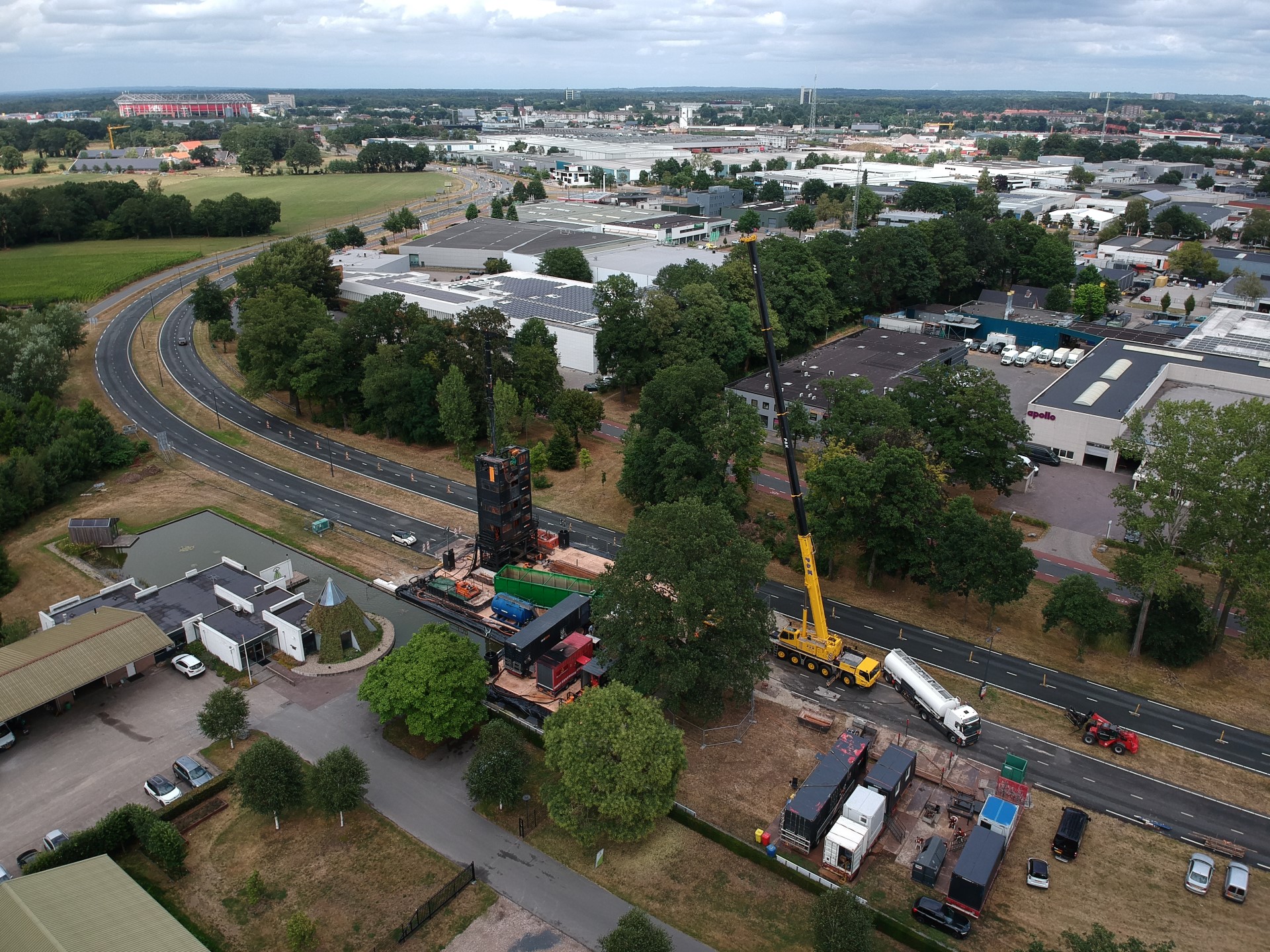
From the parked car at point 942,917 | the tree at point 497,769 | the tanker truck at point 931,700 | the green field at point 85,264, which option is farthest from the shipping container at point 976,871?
the green field at point 85,264

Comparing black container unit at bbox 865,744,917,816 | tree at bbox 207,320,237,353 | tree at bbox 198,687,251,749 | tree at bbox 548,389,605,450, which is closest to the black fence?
tree at bbox 198,687,251,749

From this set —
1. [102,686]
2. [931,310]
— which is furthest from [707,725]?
[931,310]

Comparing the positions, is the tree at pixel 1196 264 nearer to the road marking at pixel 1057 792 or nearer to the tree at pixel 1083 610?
the tree at pixel 1083 610

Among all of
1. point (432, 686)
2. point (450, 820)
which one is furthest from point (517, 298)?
point (450, 820)

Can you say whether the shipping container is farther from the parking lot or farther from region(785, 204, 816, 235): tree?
region(785, 204, 816, 235): tree

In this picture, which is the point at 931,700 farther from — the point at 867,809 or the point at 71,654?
the point at 71,654
